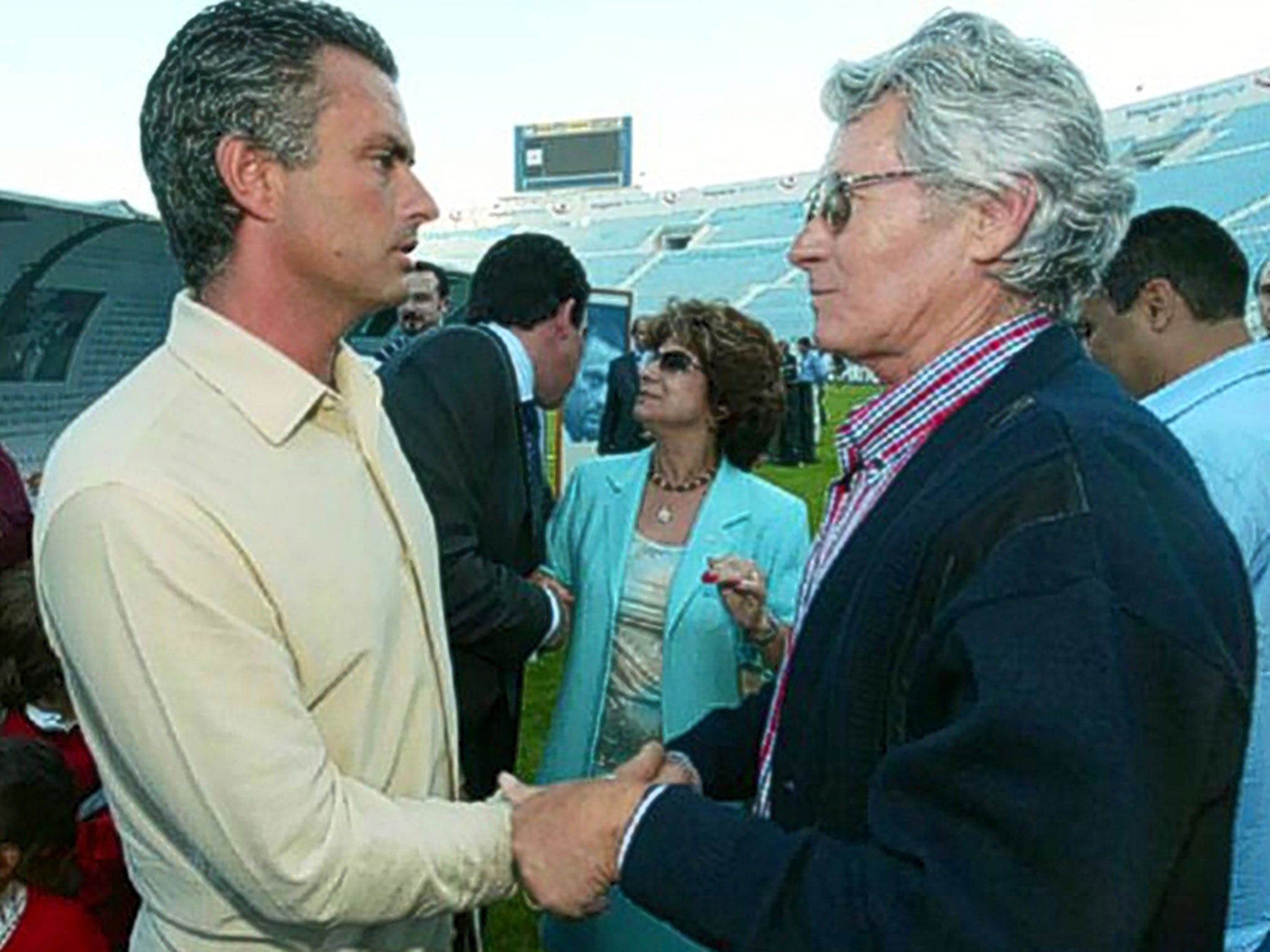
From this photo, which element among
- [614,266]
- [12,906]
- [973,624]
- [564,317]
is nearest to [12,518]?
[12,906]

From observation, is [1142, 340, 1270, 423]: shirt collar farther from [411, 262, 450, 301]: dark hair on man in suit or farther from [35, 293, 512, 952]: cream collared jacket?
[411, 262, 450, 301]: dark hair on man in suit

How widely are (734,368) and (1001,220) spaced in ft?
8.17

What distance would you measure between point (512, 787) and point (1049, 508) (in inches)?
35.8

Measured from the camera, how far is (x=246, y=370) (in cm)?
184

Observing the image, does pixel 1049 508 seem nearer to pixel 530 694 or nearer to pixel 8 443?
pixel 8 443

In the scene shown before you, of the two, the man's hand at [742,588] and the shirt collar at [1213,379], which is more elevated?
the shirt collar at [1213,379]

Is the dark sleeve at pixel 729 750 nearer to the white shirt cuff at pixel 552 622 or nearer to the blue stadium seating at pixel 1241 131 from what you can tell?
the white shirt cuff at pixel 552 622

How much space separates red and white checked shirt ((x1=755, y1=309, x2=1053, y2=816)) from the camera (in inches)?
68.7

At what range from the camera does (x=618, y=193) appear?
73938 millimetres

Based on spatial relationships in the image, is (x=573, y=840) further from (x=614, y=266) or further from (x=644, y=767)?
(x=614, y=266)

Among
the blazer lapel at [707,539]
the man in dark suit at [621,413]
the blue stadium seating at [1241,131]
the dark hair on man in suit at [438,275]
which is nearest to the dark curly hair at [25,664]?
the blazer lapel at [707,539]

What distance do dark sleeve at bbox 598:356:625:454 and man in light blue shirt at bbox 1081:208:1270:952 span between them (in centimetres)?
629

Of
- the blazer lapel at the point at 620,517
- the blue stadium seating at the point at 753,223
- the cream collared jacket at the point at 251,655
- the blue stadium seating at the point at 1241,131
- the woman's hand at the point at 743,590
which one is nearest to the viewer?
the cream collared jacket at the point at 251,655

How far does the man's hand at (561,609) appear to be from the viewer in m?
3.78
